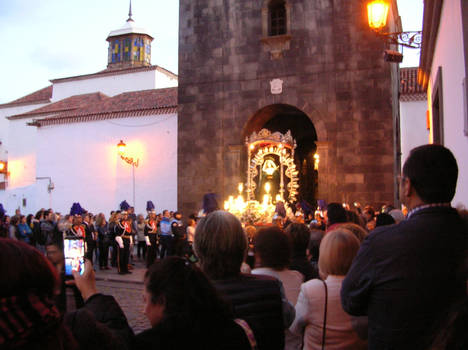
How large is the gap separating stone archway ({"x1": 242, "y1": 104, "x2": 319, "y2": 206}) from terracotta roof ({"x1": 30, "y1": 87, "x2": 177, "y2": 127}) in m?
6.01

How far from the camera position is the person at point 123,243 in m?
14.0

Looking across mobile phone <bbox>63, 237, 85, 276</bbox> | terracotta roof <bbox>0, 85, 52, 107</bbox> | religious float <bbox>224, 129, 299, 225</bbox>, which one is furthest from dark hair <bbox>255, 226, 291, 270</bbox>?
terracotta roof <bbox>0, 85, 52, 107</bbox>

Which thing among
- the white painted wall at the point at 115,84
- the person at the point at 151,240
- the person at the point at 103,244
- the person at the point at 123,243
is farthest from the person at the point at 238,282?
the white painted wall at the point at 115,84

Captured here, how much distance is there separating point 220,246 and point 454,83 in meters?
6.00

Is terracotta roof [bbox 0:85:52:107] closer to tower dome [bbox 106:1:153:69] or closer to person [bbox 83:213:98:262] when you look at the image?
tower dome [bbox 106:1:153:69]

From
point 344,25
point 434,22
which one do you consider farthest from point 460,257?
point 344,25

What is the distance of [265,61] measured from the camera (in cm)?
1811

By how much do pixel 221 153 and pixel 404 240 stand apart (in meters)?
16.1

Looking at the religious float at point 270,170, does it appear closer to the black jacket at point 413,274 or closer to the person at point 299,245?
the person at point 299,245

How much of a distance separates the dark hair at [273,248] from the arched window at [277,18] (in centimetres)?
1535

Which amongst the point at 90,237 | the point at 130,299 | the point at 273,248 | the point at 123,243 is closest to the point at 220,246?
the point at 273,248

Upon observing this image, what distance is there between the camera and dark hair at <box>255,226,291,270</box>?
404cm

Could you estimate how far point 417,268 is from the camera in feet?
8.09

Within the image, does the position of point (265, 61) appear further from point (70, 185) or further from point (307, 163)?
point (70, 185)
